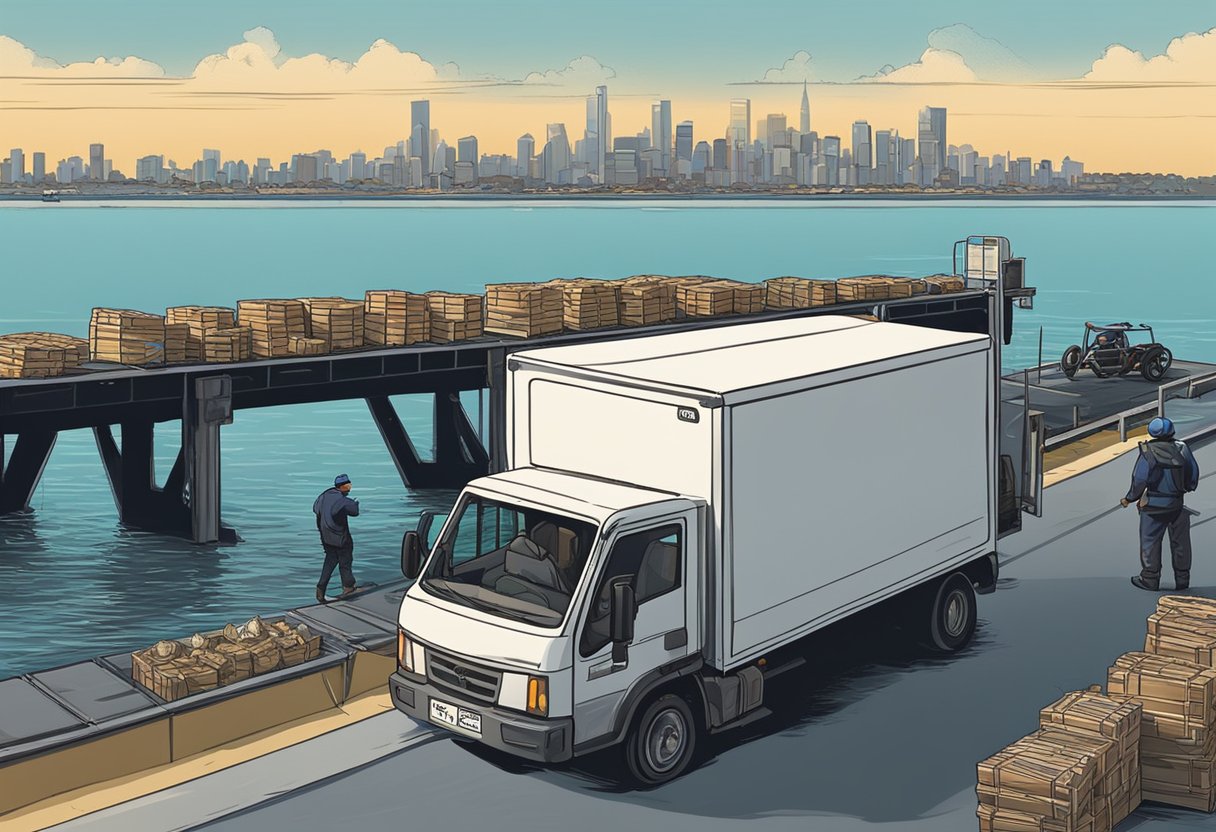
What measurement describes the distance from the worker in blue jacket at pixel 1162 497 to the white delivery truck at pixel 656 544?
15.0 ft

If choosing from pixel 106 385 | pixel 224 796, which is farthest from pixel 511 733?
pixel 106 385

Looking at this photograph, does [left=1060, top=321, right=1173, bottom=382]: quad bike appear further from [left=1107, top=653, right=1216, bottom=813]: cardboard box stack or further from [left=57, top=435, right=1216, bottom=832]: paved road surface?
[left=1107, top=653, right=1216, bottom=813]: cardboard box stack

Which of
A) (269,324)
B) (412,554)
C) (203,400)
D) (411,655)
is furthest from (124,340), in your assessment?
(411,655)

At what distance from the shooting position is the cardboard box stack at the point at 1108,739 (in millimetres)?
10438

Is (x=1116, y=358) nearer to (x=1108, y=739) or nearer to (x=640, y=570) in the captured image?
(x=1108, y=739)

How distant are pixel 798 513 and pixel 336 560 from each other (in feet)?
26.9

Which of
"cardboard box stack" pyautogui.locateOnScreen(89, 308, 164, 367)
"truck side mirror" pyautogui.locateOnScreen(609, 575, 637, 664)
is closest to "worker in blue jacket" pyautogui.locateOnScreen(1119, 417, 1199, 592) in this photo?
"truck side mirror" pyautogui.locateOnScreen(609, 575, 637, 664)

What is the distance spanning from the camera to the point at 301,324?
84.1ft

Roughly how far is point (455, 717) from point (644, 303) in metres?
19.2

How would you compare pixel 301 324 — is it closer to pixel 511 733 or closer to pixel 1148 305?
pixel 511 733

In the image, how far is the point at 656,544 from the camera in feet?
38.4

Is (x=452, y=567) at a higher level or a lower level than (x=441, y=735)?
higher

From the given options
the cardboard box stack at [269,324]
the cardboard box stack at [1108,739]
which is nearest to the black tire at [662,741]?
the cardboard box stack at [1108,739]

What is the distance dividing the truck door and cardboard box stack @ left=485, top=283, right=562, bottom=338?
16.0m
